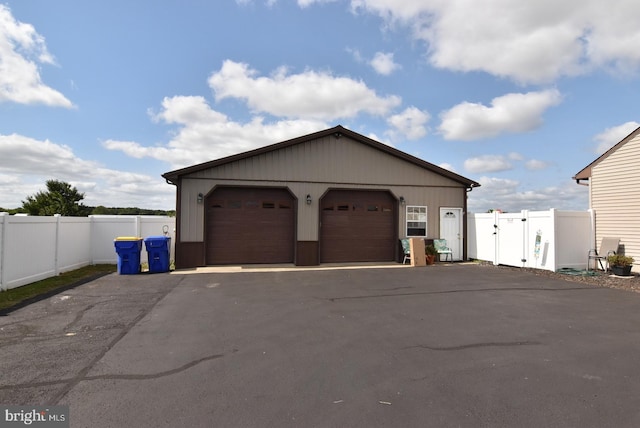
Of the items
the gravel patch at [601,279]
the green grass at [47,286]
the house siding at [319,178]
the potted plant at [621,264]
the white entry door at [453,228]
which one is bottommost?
the green grass at [47,286]

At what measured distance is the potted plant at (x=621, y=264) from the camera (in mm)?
10242

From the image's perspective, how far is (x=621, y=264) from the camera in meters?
10.3

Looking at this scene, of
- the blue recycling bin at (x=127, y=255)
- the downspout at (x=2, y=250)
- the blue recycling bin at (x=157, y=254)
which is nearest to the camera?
the downspout at (x=2, y=250)

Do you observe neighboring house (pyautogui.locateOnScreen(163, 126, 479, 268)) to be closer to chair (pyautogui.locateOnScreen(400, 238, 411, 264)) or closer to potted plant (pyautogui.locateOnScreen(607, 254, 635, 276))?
chair (pyautogui.locateOnScreen(400, 238, 411, 264))

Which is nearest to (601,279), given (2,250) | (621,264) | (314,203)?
(621,264)

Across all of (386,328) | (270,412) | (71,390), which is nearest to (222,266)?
(386,328)

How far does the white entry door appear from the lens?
13758 millimetres

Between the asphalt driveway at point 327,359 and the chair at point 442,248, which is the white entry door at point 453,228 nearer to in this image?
the chair at point 442,248

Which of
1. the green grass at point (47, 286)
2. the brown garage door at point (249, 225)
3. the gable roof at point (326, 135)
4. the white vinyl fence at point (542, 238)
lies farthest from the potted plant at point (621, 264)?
the green grass at point (47, 286)

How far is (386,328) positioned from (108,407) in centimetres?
352

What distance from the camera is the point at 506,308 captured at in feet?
20.9

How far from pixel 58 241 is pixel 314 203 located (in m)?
7.85

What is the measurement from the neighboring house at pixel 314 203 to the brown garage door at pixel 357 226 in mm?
37

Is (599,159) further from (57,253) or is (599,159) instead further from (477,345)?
(57,253)
